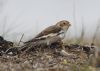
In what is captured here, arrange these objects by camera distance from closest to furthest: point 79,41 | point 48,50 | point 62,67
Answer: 1. point 62,67
2. point 48,50
3. point 79,41

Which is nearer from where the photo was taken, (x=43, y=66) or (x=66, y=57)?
(x=43, y=66)

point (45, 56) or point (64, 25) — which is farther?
point (64, 25)

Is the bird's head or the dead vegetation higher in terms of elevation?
the bird's head

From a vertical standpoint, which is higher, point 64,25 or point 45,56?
point 64,25

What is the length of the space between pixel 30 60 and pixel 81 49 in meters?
1.16

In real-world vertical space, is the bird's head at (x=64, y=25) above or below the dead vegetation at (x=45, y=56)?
above

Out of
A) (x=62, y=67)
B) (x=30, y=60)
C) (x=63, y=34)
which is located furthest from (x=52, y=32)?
(x=62, y=67)

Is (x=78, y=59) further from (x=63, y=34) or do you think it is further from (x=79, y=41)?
(x=79, y=41)

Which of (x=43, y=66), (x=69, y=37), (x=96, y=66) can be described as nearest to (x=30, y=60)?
(x=43, y=66)

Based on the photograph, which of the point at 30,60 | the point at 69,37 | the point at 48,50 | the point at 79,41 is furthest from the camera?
the point at 69,37

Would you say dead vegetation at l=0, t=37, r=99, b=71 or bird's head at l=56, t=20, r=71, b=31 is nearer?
dead vegetation at l=0, t=37, r=99, b=71

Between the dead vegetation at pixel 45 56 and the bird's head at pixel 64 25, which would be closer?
the dead vegetation at pixel 45 56

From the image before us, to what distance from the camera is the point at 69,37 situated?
11.6 metres

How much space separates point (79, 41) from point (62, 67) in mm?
2256
